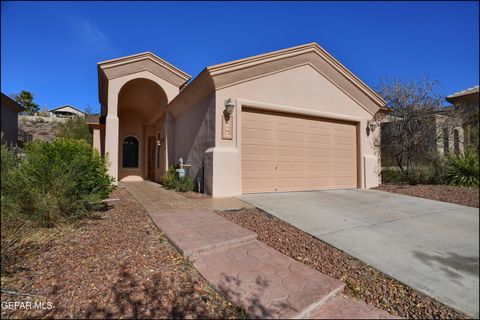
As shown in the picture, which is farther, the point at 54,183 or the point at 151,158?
the point at 151,158

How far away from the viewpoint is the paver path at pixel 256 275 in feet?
7.70

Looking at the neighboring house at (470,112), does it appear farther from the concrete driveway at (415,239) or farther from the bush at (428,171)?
the bush at (428,171)

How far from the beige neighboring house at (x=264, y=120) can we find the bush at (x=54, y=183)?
318 centimetres

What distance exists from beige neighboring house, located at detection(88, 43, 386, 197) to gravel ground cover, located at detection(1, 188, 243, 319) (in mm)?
3956

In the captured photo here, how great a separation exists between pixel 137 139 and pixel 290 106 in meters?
9.92

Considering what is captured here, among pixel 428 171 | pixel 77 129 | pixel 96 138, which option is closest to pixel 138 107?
pixel 96 138

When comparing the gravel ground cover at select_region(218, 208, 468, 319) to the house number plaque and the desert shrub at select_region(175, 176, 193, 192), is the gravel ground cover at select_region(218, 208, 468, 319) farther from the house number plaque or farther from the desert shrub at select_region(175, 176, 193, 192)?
the desert shrub at select_region(175, 176, 193, 192)

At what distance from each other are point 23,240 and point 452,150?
5188 millimetres

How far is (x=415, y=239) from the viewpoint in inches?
101

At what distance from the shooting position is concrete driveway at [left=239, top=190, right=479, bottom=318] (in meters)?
1.76

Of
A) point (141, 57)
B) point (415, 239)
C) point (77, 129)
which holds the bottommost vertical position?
point (415, 239)

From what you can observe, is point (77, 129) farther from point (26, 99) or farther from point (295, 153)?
point (26, 99)

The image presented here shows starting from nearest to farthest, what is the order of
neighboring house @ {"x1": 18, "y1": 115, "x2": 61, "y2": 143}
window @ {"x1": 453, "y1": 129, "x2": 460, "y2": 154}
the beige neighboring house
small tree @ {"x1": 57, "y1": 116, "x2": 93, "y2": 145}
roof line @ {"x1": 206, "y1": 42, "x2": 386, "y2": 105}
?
window @ {"x1": 453, "y1": 129, "x2": 460, "y2": 154} < roof line @ {"x1": 206, "y1": 42, "x2": 386, "y2": 105} < the beige neighboring house < small tree @ {"x1": 57, "y1": 116, "x2": 93, "y2": 145} < neighboring house @ {"x1": 18, "y1": 115, "x2": 61, "y2": 143}

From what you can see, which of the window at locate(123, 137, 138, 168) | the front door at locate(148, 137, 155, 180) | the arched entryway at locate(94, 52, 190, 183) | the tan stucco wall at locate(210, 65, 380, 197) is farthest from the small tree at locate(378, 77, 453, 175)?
the window at locate(123, 137, 138, 168)
